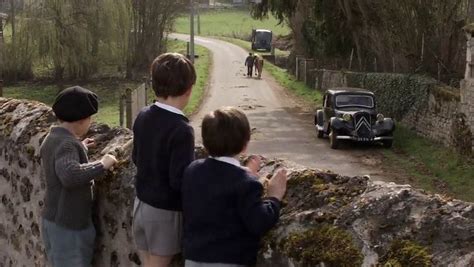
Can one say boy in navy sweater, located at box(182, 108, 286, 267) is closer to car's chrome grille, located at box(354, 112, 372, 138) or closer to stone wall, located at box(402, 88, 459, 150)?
stone wall, located at box(402, 88, 459, 150)

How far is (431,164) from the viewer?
63.3 ft

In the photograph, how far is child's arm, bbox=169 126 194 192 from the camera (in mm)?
3461

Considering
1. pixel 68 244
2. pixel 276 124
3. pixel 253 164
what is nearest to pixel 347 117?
pixel 276 124

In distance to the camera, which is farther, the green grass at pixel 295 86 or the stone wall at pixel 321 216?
the green grass at pixel 295 86

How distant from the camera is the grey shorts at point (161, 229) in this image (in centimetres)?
358

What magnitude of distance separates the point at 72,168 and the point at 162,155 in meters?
0.63

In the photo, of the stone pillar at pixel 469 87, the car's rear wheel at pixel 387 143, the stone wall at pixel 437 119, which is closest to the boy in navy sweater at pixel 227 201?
the stone pillar at pixel 469 87

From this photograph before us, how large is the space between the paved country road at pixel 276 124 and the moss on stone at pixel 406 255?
376 centimetres

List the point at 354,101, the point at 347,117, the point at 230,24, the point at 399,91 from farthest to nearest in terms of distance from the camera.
A: the point at 230,24 → the point at 399,91 → the point at 354,101 → the point at 347,117

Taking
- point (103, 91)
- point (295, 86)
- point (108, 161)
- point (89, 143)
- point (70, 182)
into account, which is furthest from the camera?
point (295, 86)

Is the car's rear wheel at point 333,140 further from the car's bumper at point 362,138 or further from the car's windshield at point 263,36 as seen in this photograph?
the car's windshield at point 263,36

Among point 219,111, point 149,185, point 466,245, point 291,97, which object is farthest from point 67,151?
point 291,97

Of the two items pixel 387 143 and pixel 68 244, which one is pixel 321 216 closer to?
pixel 68 244

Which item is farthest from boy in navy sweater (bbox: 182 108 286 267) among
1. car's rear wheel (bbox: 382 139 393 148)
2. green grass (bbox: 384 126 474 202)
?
car's rear wheel (bbox: 382 139 393 148)
